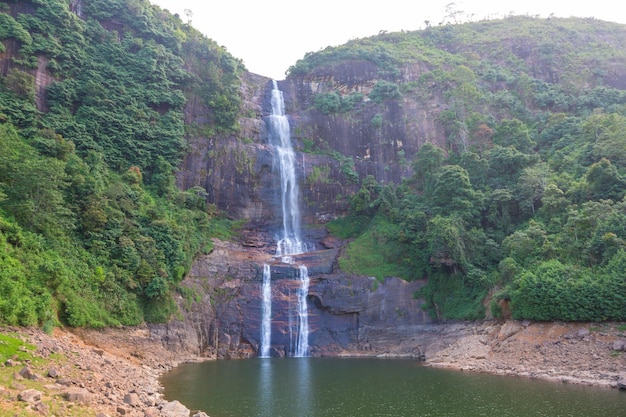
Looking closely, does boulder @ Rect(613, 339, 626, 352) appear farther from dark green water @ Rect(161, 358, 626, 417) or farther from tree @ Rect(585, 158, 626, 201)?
tree @ Rect(585, 158, 626, 201)

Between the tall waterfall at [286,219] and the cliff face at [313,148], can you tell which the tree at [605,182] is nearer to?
the cliff face at [313,148]

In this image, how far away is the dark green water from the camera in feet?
58.0

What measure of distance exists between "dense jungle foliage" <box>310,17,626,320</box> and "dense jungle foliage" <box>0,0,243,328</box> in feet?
49.8

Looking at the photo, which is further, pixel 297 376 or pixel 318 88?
pixel 318 88

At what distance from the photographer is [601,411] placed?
16.9 meters

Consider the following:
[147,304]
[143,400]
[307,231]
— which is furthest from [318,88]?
[143,400]

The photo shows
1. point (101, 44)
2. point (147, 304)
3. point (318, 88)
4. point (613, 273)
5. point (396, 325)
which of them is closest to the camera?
point (613, 273)

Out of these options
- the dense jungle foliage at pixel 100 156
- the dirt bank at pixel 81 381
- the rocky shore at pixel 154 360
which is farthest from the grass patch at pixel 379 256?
the dirt bank at pixel 81 381

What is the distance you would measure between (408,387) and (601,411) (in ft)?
Answer: 27.2

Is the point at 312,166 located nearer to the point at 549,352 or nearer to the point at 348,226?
the point at 348,226

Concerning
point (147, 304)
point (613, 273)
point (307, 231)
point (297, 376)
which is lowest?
point (297, 376)

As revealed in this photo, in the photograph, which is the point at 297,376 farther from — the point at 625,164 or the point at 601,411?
the point at 625,164

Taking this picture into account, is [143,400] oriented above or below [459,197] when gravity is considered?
below

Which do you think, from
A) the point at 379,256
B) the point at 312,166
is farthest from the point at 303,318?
the point at 312,166
